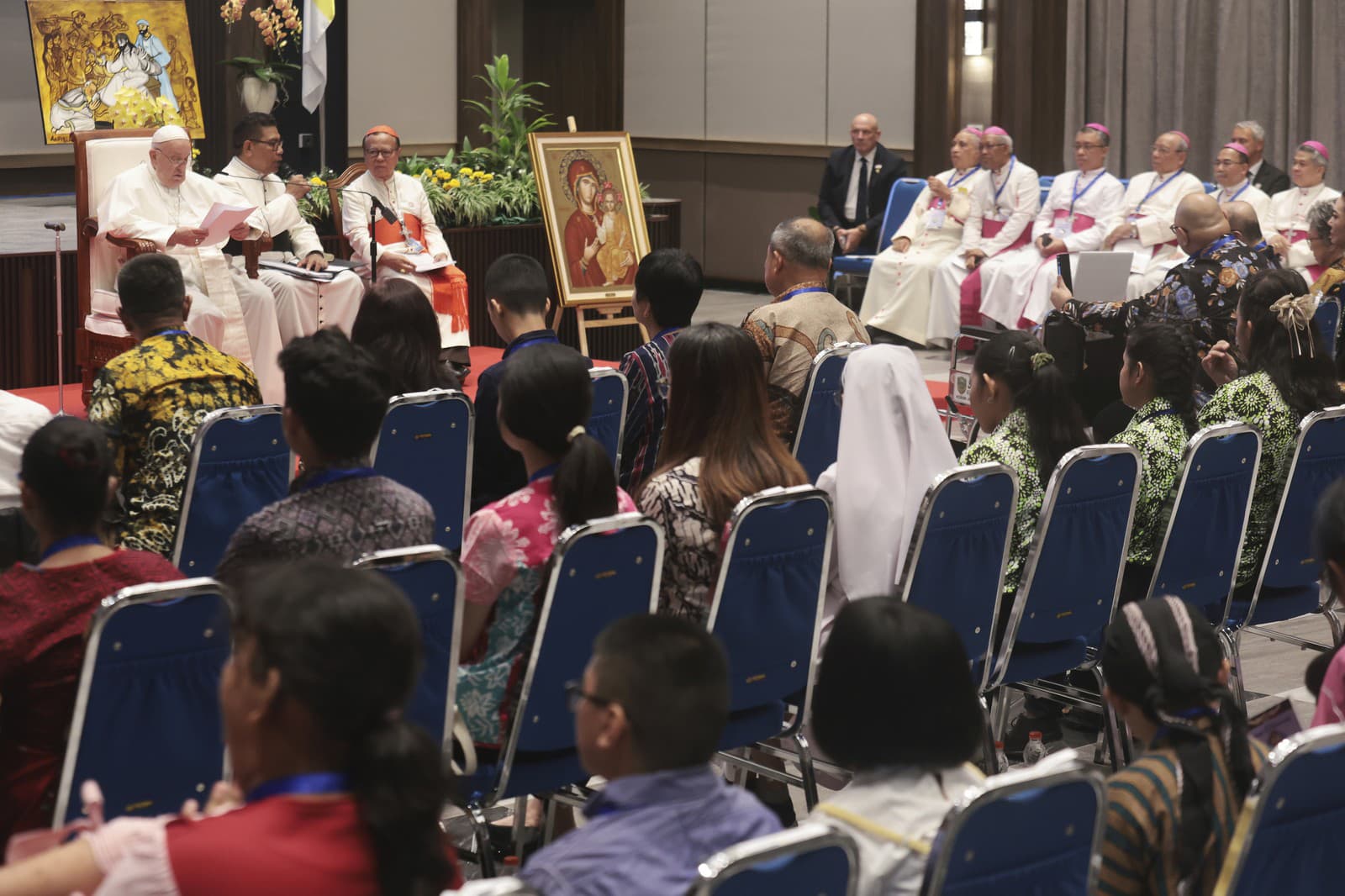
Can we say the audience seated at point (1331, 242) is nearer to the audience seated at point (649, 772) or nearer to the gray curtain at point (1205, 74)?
the gray curtain at point (1205, 74)

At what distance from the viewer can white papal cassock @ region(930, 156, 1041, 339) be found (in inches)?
428

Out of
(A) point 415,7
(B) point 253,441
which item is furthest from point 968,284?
(B) point 253,441

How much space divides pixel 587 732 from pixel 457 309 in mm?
7027

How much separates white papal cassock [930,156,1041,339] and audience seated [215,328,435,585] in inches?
322

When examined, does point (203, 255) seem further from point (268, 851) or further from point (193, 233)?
point (268, 851)

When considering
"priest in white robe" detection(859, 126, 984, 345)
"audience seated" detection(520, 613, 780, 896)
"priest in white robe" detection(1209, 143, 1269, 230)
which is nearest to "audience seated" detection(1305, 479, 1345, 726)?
"audience seated" detection(520, 613, 780, 896)

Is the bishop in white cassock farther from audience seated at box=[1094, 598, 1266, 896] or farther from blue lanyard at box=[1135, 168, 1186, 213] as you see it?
audience seated at box=[1094, 598, 1266, 896]

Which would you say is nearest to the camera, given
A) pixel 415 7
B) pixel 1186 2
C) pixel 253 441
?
pixel 253 441

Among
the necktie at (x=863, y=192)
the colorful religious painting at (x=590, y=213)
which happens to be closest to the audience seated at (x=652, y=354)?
the colorful religious painting at (x=590, y=213)

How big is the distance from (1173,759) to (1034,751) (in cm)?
207

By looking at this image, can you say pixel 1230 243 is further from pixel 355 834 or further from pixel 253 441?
pixel 355 834

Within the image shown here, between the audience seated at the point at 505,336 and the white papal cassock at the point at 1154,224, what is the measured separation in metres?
6.17

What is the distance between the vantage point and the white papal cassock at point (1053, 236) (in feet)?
34.3

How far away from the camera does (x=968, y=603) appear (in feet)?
11.7
